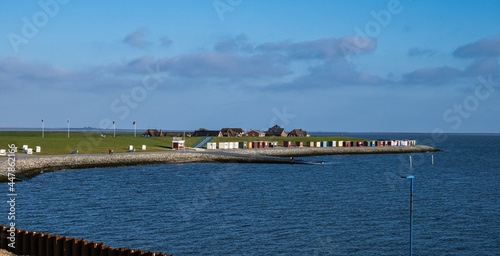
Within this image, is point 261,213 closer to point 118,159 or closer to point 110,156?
point 118,159

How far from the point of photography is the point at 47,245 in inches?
933

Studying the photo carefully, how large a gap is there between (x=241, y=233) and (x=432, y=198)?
34.4 meters

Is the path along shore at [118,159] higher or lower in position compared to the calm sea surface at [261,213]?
higher

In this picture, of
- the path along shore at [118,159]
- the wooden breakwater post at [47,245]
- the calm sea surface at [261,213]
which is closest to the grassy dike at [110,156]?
the path along shore at [118,159]

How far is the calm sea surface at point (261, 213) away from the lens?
36562 millimetres

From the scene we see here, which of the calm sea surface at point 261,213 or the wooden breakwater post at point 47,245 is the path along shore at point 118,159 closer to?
the calm sea surface at point 261,213

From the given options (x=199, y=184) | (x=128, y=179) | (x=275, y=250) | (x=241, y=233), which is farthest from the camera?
(x=128, y=179)

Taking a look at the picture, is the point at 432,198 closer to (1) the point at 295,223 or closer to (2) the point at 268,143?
(1) the point at 295,223

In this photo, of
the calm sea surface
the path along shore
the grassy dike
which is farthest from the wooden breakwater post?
the path along shore

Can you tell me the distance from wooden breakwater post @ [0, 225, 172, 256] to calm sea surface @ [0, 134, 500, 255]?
11038mm

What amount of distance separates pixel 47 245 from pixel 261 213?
27.9 metres

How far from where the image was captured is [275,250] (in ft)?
114

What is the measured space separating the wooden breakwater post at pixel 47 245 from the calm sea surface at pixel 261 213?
1104 cm

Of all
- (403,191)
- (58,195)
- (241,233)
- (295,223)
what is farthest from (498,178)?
(58,195)
